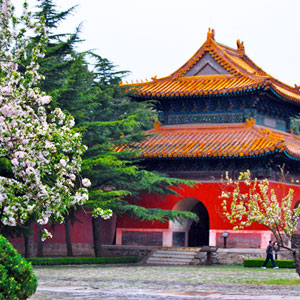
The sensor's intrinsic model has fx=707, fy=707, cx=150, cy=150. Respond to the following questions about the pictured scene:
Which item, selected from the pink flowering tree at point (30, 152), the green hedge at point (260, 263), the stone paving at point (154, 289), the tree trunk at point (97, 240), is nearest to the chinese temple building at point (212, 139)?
the green hedge at point (260, 263)

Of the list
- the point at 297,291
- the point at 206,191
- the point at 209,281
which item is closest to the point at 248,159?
the point at 206,191

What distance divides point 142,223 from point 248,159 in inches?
239

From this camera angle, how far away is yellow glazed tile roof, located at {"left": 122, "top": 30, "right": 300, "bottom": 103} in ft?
108

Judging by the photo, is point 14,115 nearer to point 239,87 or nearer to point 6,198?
point 6,198

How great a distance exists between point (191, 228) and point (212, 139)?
489cm

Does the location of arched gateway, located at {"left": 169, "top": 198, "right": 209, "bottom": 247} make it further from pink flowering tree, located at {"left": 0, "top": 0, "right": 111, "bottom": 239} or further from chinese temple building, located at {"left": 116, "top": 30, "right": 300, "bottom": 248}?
pink flowering tree, located at {"left": 0, "top": 0, "right": 111, "bottom": 239}

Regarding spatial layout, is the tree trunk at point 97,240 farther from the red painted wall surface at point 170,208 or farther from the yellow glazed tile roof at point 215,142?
the yellow glazed tile roof at point 215,142

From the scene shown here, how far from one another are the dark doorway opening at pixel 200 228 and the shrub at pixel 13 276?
2487 cm

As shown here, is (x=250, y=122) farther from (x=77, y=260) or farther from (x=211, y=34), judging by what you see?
(x=77, y=260)

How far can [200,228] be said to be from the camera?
3581 centimetres

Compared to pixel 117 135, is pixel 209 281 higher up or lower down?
lower down

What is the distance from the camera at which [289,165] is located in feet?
109

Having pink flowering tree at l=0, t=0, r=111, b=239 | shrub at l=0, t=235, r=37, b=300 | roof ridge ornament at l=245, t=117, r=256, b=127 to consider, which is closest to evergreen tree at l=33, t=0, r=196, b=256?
roof ridge ornament at l=245, t=117, r=256, b=127

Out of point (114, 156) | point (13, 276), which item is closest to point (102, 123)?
point (114, 156)
